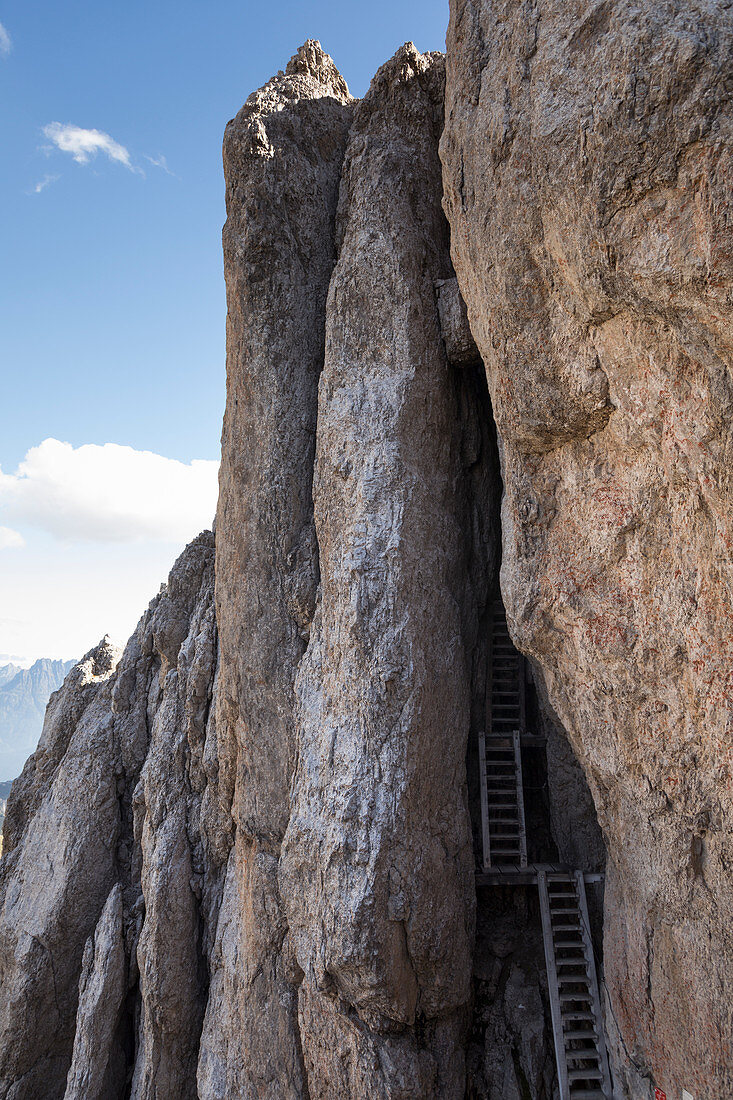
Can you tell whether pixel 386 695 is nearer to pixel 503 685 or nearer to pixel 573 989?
pixel 503 685

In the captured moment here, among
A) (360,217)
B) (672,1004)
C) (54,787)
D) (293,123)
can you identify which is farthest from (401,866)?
(293,123)

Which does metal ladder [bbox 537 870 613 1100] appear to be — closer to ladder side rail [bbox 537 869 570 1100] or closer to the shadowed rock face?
ladder side rail [bbox 537 869 570 1100]

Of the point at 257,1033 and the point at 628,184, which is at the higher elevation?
the point at 628,184

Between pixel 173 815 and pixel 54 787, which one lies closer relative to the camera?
pixel 173 815

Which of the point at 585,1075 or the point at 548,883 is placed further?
the point at 548,883

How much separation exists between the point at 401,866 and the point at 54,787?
1088 centimetres

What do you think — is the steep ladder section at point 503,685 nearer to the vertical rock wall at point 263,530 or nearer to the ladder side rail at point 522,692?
the ladder side rail at point 522,692

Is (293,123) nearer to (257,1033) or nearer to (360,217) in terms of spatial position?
(360,217)

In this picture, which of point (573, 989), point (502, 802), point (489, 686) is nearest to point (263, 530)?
point (489, 686)

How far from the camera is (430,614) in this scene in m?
10.7

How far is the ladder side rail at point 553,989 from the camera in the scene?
980cm

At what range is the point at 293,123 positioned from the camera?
13.7 meters

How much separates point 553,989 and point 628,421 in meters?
7.91

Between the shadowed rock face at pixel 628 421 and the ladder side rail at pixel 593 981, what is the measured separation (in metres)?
1.31
